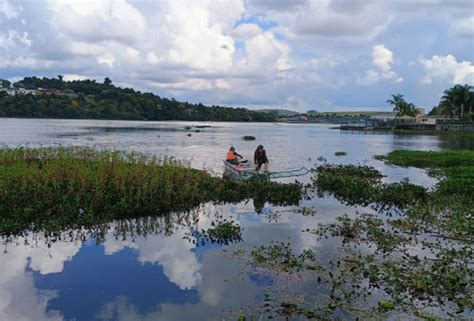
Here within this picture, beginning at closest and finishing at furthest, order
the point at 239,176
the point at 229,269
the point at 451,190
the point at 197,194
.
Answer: the point at 229,269, the point at 197,194, the point at 451,190, the point at 239,176

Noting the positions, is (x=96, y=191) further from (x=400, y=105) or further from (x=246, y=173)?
(x=400, y=105)

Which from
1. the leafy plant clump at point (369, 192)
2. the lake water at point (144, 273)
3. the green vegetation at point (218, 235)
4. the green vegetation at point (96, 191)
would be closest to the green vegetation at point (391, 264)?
the leafy plant clump at point (369, 192)

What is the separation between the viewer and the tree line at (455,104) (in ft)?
399

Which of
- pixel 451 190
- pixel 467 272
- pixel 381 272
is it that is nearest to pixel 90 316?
pixel 381 272

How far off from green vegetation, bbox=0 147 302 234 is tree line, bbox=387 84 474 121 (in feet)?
387

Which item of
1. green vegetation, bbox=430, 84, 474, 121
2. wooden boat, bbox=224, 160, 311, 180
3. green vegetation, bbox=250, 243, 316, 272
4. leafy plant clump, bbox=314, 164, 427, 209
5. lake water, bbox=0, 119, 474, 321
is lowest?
lake water, bbox=0, 119, 474, 321

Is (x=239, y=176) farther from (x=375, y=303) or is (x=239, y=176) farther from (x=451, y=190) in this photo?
(x=375, y=303)

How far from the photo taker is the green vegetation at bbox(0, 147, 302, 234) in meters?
14.9

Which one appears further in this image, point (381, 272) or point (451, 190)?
point (451, 190)

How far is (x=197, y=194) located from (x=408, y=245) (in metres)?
9.29

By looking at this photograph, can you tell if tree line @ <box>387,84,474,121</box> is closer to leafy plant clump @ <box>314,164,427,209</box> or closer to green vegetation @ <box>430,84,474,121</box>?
green vegetation @ <box>430,84,474,121</box>

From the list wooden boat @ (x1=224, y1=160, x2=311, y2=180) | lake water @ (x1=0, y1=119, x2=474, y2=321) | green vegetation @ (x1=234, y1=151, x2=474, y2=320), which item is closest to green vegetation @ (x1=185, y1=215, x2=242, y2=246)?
lake water @ (x1=0, y1=119, x2=474, y2=321)

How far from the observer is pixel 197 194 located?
63.0 feet

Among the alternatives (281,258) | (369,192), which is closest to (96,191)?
(281,258)
